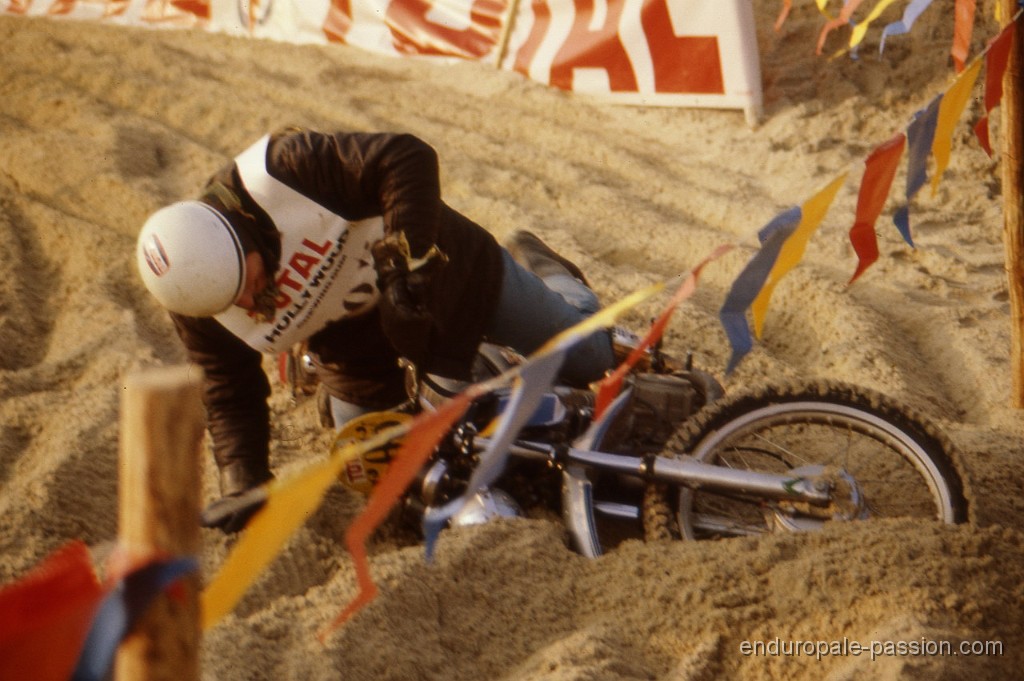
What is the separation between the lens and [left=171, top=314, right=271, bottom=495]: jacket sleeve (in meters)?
3.08

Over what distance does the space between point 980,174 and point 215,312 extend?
12.8 feet

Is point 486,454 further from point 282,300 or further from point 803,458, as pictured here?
point 803,458

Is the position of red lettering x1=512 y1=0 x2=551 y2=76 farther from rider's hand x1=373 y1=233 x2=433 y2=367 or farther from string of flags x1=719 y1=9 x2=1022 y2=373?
rider's hand x1=373 y1=233 x2=433 y2=367

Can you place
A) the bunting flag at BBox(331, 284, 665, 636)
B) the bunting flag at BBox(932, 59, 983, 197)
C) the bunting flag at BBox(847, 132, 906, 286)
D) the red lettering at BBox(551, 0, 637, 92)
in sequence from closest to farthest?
the bunting flag at BBox(331, 284, 665, 636) → the bunting flag at BBox(847, 132, 906, 286) → the bunting flag at BBox(932, 59, 983, 197) → the red lettering at BBox(551, 0, 637, 92)

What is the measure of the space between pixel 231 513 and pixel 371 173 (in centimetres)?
102

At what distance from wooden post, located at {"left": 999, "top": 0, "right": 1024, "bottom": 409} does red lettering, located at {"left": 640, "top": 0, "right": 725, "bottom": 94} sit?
2.42 m

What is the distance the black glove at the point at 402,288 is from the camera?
276cm

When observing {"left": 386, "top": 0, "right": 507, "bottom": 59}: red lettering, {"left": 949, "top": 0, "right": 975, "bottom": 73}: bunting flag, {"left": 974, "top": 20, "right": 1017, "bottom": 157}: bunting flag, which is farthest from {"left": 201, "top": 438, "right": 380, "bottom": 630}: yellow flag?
{"left": 386, "top": 0, "right": 507, "bottom": 59}: red lettering

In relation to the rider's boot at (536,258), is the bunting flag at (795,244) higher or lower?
higher

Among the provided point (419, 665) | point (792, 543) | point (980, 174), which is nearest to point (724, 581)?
point (792, 543)

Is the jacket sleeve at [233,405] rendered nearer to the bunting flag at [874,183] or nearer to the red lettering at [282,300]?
the red lettering at [282,300]

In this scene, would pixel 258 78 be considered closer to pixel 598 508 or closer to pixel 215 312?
pixel 215 312

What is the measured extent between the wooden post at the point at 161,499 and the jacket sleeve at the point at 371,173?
1.65 meters
